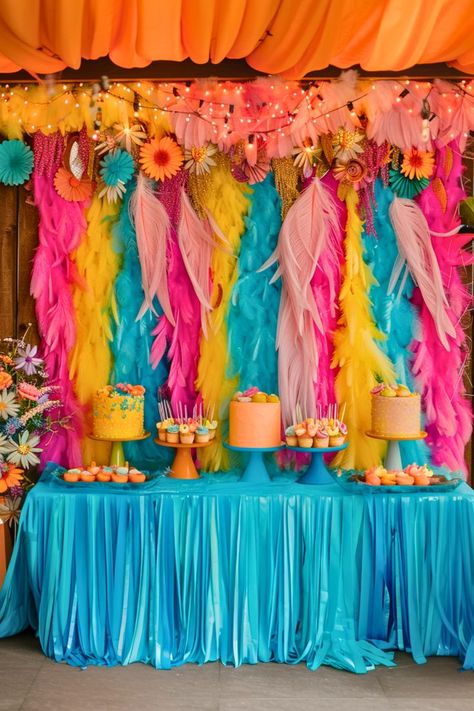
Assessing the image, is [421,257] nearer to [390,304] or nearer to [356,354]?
[390,304]

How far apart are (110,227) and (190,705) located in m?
2.09

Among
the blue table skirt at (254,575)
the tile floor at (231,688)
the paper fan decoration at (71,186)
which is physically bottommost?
the tile floor at (231,688)

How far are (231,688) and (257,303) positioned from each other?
1.65 meters

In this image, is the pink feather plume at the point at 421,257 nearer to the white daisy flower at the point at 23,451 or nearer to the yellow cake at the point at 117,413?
the yellow cake at the point at 117,413

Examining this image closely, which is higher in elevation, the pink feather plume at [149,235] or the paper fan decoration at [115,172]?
the paper fan decoration at [115,172]

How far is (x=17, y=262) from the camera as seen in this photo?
146 inches

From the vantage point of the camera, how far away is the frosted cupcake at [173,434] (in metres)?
3.41

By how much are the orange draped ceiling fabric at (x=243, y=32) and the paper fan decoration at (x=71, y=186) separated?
65cm

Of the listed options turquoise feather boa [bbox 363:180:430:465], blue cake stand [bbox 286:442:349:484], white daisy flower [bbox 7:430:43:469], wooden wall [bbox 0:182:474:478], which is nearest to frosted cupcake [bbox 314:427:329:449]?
blue cake stand [bbox 286:442:349:484]

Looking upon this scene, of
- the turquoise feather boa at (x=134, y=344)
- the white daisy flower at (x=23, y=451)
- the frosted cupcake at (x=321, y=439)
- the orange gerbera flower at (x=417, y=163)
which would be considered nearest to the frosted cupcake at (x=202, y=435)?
the turquoise feather boa at (x=134, y=344)

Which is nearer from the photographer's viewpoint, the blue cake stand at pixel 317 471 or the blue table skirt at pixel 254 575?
the blue table skirt at pixel 254 575

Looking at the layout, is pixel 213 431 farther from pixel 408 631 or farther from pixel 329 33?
pixel 329 33

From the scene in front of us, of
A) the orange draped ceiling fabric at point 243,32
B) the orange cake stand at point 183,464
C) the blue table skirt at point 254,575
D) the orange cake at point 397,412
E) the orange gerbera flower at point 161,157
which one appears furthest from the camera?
the orange gerbera flower at point 161,157

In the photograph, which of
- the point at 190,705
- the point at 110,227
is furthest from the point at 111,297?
the point at 190,705
